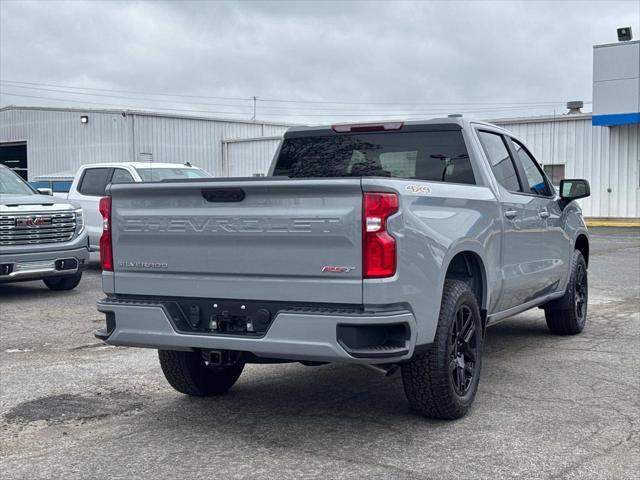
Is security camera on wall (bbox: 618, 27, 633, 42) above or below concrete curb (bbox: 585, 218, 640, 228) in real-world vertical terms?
above

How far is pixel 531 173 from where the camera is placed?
762 centimetres

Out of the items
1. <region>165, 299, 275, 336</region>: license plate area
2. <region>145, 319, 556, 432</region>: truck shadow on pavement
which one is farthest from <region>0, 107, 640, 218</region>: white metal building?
<region>165, 299, 275, 336</region>: license plate area

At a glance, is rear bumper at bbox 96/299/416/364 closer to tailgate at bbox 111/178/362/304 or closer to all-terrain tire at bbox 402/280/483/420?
tailgate at bbox 111/178/362/304

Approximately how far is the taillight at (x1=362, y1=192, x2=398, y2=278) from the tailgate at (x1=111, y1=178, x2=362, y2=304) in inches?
1.6

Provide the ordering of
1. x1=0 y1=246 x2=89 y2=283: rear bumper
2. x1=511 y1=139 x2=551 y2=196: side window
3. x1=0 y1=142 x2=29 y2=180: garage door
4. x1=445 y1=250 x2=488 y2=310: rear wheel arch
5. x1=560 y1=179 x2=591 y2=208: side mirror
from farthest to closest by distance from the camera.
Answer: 1. x1=0 y1=142 x2=29 y2=180: garage door
2. x1=0 y1=246 x2=89 y2=283: rear bumper
3. x1=560 y1=179 x2=591 y2=208: side mirror
4. x1=511 y1=139 x2=551 y2=196: side window
5. x1=445 y1=250 x2=488 y2=310: rear wheel arch

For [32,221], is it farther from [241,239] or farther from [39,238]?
[241,239]

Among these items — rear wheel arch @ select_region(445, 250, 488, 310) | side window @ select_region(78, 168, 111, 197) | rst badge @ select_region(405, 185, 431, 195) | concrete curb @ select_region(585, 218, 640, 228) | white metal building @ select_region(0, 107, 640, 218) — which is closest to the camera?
rst badge @ select_region(405, 185, 431, 195)

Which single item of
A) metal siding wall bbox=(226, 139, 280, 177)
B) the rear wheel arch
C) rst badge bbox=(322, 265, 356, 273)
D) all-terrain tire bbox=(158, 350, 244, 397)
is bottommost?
all-terrain tire bbox=(158, 350, 244, 397)

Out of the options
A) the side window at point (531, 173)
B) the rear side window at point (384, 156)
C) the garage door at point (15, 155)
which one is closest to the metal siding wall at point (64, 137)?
the garage door at point (15, 155)

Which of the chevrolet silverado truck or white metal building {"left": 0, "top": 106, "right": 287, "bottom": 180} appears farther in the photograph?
white metal building {"left": 0, "top": 106, "right": 287, "bottom": 180}

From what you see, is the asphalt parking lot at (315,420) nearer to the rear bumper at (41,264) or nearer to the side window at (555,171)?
the rear bumper at (41,264)

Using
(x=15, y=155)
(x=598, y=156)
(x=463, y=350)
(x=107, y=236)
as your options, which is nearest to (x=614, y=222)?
→ (x=598, y=156)

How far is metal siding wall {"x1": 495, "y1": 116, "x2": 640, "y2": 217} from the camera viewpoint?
1208 inches

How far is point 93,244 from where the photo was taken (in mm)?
15227
